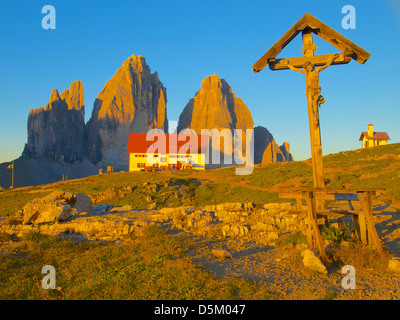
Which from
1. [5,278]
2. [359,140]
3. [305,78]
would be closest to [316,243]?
[305,78]

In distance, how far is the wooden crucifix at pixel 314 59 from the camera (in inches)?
348

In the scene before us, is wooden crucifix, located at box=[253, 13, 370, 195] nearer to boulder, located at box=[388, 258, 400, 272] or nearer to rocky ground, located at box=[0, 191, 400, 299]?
rocky ground, located at box=[0, 191, 400, 299]

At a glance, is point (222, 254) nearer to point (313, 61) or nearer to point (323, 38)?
point (313, 61)

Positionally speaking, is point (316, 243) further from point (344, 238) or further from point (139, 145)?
point (139, 145)

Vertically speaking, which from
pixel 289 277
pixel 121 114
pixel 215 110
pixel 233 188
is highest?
pixel 215 110

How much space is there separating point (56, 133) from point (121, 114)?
34.0m

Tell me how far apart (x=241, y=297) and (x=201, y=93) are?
17331 cm

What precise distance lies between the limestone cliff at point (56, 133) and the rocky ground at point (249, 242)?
139 metres

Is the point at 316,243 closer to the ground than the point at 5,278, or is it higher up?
higher up

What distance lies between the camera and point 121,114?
15112cm

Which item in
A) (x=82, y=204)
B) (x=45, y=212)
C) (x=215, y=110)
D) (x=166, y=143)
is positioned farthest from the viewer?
(x=215, y=110)

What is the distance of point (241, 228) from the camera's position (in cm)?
1139

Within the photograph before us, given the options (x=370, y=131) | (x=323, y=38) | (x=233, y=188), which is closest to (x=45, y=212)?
(x=323, y=38)

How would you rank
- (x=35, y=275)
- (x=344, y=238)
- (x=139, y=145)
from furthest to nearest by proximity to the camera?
(x=139, y=145), (x=344, y=238), (x=35, y=275)
